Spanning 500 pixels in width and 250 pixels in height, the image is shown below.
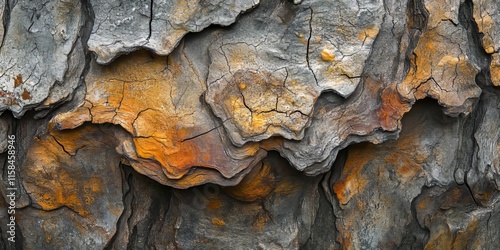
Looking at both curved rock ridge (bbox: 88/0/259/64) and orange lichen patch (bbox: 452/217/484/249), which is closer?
curved rock ridge (bbox: 88/0/259/64)

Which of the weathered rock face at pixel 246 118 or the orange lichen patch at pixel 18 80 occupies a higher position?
the weathered rock face at pixel 246 118

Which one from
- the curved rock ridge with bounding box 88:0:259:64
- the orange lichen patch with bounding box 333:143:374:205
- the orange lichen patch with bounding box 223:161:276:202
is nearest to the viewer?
the curved rock ridge with bounding box 88:0:259:64

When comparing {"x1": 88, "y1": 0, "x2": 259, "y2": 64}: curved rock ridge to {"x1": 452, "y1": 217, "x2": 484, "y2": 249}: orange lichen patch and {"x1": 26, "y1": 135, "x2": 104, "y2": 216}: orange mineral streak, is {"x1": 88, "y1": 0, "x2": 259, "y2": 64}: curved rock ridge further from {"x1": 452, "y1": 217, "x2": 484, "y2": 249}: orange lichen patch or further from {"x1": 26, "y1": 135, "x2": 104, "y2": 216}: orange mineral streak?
{"x1": 452, "y1": 217, "x2": 484, "y2": 249}: orange lichen patch

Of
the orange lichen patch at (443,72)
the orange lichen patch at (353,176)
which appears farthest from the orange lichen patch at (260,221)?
the orange lichen patch at (443,72)

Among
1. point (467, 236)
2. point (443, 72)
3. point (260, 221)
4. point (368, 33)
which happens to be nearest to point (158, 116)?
point (260, 221)

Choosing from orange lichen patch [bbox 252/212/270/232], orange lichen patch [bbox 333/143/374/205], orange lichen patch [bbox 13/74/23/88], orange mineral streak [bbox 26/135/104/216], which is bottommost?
orange mineral streak [bbox 26/135/104/216]

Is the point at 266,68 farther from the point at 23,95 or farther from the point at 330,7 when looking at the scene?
the point at 23,95

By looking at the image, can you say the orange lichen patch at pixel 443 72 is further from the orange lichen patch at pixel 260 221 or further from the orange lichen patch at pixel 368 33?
the orange lichen patch at pixel 260 221

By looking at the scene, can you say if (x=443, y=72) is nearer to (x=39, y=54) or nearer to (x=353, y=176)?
(x=353, y=176)

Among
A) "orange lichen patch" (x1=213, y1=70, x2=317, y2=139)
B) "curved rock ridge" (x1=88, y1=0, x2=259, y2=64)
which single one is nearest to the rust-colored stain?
"orange lichen patch" (x1=213, y1=70, x2=317, y2=139)
